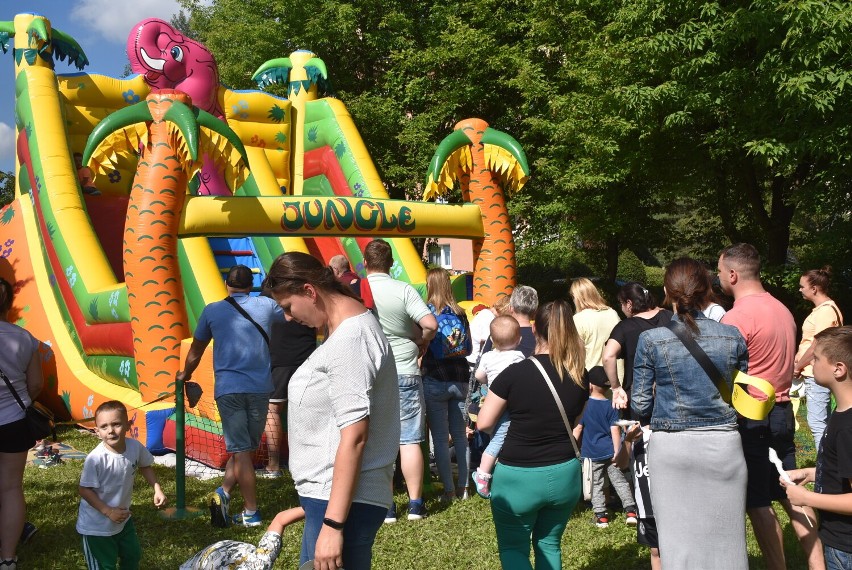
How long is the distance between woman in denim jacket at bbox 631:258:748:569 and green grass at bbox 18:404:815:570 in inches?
45.2

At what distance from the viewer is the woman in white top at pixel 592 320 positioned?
16.4ft

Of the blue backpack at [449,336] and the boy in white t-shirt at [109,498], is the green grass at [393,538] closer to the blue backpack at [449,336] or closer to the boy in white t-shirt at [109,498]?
the boy in white t-shirt at [109,498]

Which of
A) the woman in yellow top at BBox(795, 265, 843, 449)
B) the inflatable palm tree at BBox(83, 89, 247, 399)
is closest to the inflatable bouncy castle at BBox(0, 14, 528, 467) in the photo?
the inflatable palm tree at BBox(83, 89, 247, 399)

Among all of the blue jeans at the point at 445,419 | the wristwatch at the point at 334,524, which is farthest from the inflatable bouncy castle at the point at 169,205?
the wristwatch at the point at 334,524

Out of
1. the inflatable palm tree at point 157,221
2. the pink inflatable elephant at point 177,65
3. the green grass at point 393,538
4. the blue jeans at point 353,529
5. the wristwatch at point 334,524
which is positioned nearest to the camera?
the wristwatch at point 334,524

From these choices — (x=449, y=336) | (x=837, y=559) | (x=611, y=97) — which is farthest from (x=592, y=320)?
(x=611, y=97)

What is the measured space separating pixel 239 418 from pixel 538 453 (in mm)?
2163

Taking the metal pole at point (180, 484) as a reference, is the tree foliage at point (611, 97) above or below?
above

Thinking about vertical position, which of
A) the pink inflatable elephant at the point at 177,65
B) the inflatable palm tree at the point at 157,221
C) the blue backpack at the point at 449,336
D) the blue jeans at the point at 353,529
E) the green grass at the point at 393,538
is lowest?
the green grass at the point at 393,538

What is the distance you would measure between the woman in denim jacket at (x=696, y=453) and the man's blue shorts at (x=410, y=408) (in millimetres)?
1984

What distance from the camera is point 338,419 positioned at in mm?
2293

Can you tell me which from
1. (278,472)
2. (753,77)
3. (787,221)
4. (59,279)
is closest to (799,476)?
(278,472)

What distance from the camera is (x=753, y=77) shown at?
413 inches

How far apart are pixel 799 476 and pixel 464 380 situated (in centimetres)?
272
